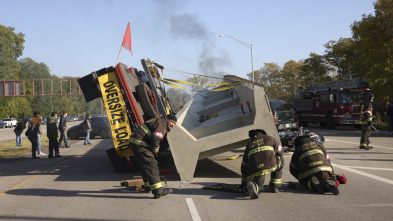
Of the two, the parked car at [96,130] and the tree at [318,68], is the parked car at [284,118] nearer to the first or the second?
the parked car at [96,130]

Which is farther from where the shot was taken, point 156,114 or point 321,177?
point 156,114

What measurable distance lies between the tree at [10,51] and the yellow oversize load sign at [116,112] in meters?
63.3

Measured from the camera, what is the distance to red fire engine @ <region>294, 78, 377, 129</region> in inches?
891

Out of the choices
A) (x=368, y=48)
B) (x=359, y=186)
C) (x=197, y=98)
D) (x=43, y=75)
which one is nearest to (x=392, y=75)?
(x=368, y=48)

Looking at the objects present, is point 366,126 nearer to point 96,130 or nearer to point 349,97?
point 349,97

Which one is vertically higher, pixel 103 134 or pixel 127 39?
pixel 127 39

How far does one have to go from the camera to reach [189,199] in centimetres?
644

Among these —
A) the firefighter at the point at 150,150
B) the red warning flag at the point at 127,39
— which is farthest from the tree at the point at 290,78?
the firefighter at the point at 150,150

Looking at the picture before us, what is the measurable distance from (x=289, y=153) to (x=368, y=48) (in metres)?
12.9

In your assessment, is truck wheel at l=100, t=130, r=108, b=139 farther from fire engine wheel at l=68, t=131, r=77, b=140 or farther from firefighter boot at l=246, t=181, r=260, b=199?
firefighter boot at l=246, t=181, r=260, b=199

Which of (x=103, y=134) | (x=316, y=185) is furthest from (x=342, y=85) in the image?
(x=316, y=185)

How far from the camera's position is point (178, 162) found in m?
7.81

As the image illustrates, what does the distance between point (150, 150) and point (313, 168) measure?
2973 mm

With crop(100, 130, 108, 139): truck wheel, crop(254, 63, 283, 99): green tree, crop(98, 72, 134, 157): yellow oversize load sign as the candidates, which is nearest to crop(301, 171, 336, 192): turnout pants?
crop(98, 72, 134, 157): yellow oversize load sign
